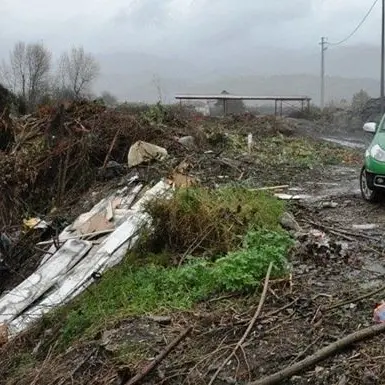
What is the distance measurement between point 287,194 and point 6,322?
18.7 feet

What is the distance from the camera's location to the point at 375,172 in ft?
30.7

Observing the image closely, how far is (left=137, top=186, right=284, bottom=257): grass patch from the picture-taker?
23.2ft

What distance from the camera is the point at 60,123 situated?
15.4 meters

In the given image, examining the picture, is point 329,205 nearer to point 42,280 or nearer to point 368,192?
point 368,192

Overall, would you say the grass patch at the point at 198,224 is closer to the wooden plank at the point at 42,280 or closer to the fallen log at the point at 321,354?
the wooden plank at the point at 42,280

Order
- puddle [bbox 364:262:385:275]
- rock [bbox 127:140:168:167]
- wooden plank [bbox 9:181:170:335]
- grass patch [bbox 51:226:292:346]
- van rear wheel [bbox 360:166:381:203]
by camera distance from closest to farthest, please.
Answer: grass patch [bbox 51:226:292:346], puddle [bbox 364:262:385:275], wooden plank [bbox 9:181:170:335], van rear wheel [bbox 360:166:381:203], rock [bbox 127:140:168:167]

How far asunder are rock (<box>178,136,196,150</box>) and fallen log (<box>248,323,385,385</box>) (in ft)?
34.0

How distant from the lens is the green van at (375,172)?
9.30 m

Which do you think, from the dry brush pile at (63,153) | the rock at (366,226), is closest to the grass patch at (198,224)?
the rock at (366,226)

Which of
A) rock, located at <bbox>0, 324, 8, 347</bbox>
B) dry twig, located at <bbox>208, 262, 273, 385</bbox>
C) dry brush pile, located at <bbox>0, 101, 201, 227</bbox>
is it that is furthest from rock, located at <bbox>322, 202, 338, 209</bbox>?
rock, located at <bbox>0, 324, 8, 347</bbox>

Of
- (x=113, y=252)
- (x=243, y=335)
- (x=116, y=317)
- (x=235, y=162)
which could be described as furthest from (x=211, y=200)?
(x=235, y=162)

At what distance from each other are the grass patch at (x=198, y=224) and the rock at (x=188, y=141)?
6.83m

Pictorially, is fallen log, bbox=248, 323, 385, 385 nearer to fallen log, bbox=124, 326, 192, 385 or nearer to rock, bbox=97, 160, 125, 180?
fallen log, bbox=124, 326, 192, 385

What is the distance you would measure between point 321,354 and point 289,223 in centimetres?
400
